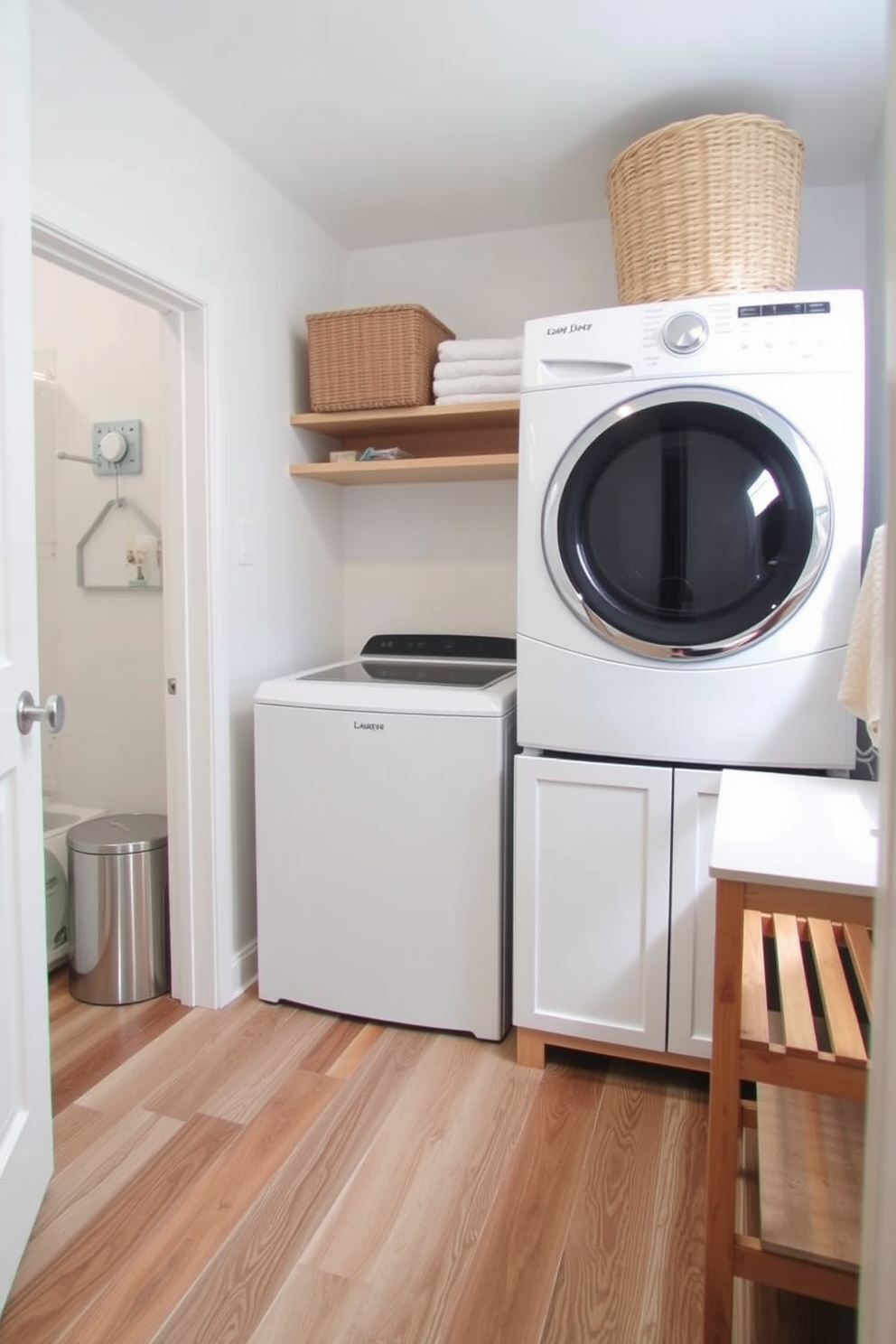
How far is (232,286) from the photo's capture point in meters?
2.12

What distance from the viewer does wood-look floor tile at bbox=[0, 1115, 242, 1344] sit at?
124 cm

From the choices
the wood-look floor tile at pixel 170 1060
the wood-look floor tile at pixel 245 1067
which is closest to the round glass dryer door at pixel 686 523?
the wood-look floor tile at pixel 245 1067

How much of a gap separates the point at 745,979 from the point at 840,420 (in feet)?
3.37

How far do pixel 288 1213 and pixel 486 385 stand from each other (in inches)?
75.3

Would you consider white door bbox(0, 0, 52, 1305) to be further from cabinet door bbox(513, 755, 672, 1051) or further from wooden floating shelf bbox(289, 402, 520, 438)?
wooden floating shelf bbox(289, 402, 520, 438)

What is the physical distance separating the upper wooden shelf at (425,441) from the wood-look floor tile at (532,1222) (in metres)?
1.55

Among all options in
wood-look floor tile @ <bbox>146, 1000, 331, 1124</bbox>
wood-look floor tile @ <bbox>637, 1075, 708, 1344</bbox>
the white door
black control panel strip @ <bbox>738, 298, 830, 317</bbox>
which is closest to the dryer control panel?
black control panel strip @ <bbox>738, 298, 830, 317</bbox>

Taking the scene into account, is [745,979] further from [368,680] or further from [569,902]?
[368,680]

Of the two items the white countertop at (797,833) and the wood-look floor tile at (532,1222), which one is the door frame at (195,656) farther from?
the white countertop at (797,833)

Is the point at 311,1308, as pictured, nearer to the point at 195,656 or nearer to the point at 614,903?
the point at 614,903

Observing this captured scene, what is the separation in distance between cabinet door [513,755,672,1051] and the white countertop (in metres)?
0.30

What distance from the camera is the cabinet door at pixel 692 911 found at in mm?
1714

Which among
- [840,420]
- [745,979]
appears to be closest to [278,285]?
[840,420]

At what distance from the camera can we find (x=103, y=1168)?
1569 mm
